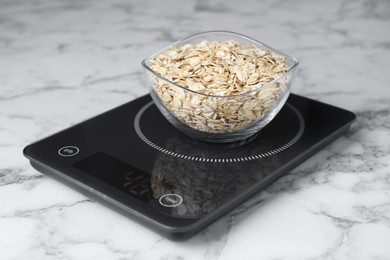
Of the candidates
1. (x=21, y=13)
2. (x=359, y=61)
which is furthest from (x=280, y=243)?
(x=21, y=13)

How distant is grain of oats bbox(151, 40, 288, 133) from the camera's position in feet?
3.22

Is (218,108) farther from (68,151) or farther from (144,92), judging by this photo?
(144,92)

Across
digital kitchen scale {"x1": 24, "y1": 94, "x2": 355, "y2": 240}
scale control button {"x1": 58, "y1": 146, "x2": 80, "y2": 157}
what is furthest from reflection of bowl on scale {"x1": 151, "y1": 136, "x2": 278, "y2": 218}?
scale control button {"x1": 58, "y1": 146, "x2": 80, "y2": 157}

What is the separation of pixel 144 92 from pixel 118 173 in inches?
16.2

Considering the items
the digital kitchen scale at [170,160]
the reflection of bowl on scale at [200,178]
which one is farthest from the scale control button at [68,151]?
the reflection of bowl on scale at [200,178]

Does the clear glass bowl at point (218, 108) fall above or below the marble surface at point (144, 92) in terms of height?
above

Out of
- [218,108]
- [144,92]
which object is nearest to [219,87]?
[218,108]

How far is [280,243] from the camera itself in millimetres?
883

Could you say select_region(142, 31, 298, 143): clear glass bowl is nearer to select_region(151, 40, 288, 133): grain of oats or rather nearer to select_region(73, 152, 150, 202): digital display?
select_region(151, 40, 288, 133): grain of oats

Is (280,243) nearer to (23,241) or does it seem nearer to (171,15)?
(23,241)

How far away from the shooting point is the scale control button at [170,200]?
0.90 metres

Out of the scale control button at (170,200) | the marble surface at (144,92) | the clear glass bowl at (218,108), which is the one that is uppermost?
the clear glass bowl at (218,108)

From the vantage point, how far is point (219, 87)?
990mm

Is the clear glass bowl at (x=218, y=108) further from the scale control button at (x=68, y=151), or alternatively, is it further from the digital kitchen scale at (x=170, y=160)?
the scale control button at (x=68, y=151)
